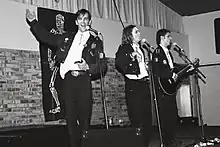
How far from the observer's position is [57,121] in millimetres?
5637

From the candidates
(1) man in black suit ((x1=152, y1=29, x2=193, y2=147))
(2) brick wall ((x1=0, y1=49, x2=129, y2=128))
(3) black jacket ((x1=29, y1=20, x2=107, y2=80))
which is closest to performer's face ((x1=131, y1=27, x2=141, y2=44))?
(1) man in black suit ((x1=152, y1=29, x2=193, y2=147))

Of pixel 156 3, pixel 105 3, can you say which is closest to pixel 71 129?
pixel 105 3

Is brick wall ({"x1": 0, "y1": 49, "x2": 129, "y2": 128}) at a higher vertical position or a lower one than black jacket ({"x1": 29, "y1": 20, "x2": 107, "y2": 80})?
lower

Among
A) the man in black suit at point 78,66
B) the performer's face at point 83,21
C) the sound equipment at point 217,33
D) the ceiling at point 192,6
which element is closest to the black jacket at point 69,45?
the man in black suit at point 78,66

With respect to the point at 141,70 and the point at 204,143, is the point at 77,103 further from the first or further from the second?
the point at 204,143

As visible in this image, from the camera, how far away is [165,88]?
5262 mm

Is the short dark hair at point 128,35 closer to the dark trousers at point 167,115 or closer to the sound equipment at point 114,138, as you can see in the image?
the dark trousers at point 167,115

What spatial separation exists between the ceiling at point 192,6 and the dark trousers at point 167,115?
12.6 feet

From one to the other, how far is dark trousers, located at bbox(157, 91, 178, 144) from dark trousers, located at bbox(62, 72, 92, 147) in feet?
3.06

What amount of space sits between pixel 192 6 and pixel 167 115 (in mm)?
4415

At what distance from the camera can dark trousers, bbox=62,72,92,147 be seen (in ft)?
15.9

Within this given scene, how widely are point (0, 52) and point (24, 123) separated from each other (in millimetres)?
943

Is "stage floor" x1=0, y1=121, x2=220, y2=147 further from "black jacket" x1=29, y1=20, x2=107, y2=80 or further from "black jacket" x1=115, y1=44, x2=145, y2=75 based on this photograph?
"black jacket" x1=115, y1=44, x2=145, y2=75

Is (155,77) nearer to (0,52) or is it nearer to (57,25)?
(57,25)
